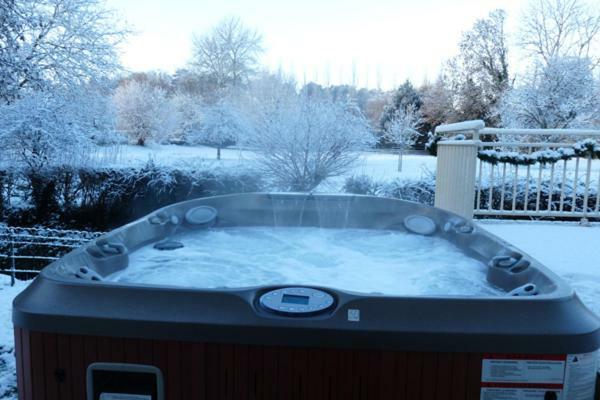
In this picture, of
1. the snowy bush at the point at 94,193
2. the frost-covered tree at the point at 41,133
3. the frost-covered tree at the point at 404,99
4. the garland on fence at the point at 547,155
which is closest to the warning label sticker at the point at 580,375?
the garland on fence at the point at 547,155

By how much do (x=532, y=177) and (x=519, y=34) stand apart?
338 inches

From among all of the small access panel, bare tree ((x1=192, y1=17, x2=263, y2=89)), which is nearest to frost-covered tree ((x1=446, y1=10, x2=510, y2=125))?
bare tree ((x1=192, y1=17, x2=263, y2=89))

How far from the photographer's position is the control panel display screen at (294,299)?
1.20 metres

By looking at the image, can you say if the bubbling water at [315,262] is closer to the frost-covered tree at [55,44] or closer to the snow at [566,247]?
the snow at [566,247]

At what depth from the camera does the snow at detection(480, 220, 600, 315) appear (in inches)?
97.6

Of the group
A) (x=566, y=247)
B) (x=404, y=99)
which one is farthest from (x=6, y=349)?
(x=404, y=99)

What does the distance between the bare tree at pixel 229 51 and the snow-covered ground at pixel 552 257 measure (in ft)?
42.5

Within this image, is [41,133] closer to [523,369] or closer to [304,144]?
[304,144]

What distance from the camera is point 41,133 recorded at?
20.1ft

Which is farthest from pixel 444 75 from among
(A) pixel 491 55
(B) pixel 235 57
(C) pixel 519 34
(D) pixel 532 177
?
(D) pixel 532 177

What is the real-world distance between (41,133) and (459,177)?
16.9ft

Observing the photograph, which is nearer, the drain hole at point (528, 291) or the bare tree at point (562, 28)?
the drain hole at point (528, 291)

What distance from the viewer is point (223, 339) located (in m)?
1.09

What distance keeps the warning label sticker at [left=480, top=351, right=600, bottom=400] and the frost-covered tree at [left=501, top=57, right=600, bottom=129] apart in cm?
1013
